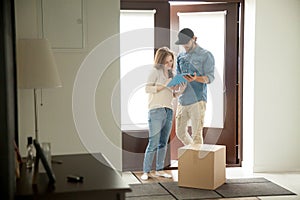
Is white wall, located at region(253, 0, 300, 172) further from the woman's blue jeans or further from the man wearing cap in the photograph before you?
the woman's blue jeans

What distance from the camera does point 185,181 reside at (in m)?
4.41

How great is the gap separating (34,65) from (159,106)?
1.75 metres

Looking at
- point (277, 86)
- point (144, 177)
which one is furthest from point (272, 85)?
point (144, 177)

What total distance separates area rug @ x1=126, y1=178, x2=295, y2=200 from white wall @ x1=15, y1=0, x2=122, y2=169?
513 millimetres

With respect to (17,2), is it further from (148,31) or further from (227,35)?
(227,35)

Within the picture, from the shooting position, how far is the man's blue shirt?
15.7ft

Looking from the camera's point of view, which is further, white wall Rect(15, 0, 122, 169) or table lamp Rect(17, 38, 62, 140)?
white wall Rect(15, 0, 122, 169)

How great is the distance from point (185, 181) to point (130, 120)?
1.14 meters

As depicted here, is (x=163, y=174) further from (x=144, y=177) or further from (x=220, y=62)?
(x=220, y=62)

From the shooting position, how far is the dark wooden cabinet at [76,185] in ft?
6.47

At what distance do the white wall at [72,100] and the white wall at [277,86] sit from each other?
1794 millimetres

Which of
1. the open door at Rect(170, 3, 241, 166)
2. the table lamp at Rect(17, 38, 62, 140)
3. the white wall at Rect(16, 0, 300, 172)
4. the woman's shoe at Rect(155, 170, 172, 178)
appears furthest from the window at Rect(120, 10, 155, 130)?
the table lamp at Rect(17, 38, 62, 140)

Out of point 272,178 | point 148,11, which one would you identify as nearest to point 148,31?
point 148,11

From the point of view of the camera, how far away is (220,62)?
539 centimetres
